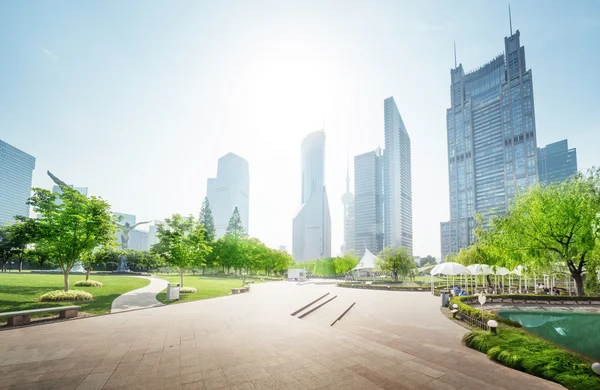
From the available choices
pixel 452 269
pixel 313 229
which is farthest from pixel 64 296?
pixel 313 229

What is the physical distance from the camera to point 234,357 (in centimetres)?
671

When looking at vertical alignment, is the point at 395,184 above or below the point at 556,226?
above

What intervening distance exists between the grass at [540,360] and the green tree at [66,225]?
2078 cm

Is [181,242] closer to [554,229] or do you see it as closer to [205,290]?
[205,290]

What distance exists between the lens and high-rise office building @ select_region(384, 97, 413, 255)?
180 metres

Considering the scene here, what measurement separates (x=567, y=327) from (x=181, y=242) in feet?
85.3

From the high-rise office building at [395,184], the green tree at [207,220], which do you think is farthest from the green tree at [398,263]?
the high-rise office building at [395,184]

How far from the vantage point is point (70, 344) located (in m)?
7.51

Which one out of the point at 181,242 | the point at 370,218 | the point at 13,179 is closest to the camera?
the point at 181,242

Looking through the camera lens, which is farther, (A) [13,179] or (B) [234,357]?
(A) [13,179]

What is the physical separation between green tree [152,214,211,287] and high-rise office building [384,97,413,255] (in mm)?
167810

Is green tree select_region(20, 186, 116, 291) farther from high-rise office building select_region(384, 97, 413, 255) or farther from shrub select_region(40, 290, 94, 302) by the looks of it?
high-rise office building select_region(384, 97, 413, 255)

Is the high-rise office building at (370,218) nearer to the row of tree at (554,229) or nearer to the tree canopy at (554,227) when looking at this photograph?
the row of tree at (554,229)

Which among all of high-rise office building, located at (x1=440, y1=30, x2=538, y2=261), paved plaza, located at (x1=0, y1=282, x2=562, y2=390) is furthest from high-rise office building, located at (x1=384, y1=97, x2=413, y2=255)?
paved plaza, located at (x1=0, y1=282, x2=562, y2=390)
